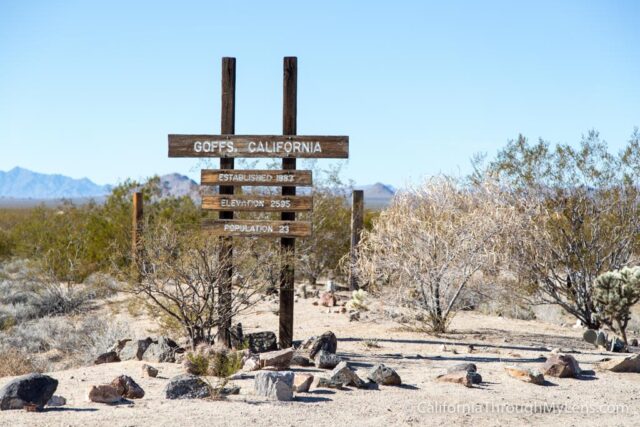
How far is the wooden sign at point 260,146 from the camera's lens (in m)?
11.8

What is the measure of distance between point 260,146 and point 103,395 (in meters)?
4.75

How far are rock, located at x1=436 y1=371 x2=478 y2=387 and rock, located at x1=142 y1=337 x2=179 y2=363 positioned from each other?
3671 mm

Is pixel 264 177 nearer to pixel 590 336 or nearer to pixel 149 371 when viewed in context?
pixel 149 371

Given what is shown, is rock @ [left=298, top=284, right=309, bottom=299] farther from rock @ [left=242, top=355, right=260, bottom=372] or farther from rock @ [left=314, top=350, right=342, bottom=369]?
rock @ [left=242, top=355, right=260, bottom=372]

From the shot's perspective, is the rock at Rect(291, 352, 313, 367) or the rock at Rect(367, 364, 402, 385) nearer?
the rock at Rect(367, 364, 402, 385)

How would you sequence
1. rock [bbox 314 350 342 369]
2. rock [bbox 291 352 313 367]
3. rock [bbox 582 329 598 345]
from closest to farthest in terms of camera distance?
rock [bbox 314 350 342 369] → rock [bbox 291 352 313 367] → rock [bbox 582 329 598 345]

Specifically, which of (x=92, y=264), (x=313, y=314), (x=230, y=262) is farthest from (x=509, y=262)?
(x=92, y=264)

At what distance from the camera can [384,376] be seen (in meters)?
9.49

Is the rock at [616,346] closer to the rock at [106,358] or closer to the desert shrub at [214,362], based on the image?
the desert shrub at [214,362]

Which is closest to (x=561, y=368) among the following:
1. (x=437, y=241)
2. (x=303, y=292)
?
(x=437, y=241)

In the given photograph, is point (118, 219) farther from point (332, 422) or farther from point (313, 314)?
point (332, 422)

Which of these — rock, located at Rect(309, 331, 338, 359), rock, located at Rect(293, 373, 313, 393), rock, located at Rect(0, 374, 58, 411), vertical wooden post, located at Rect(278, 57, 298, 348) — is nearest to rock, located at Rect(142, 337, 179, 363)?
vertical wooden post, located at Rect(278, 57, 298, 348)

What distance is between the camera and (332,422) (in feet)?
25.7

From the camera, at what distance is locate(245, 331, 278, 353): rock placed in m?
11.7
